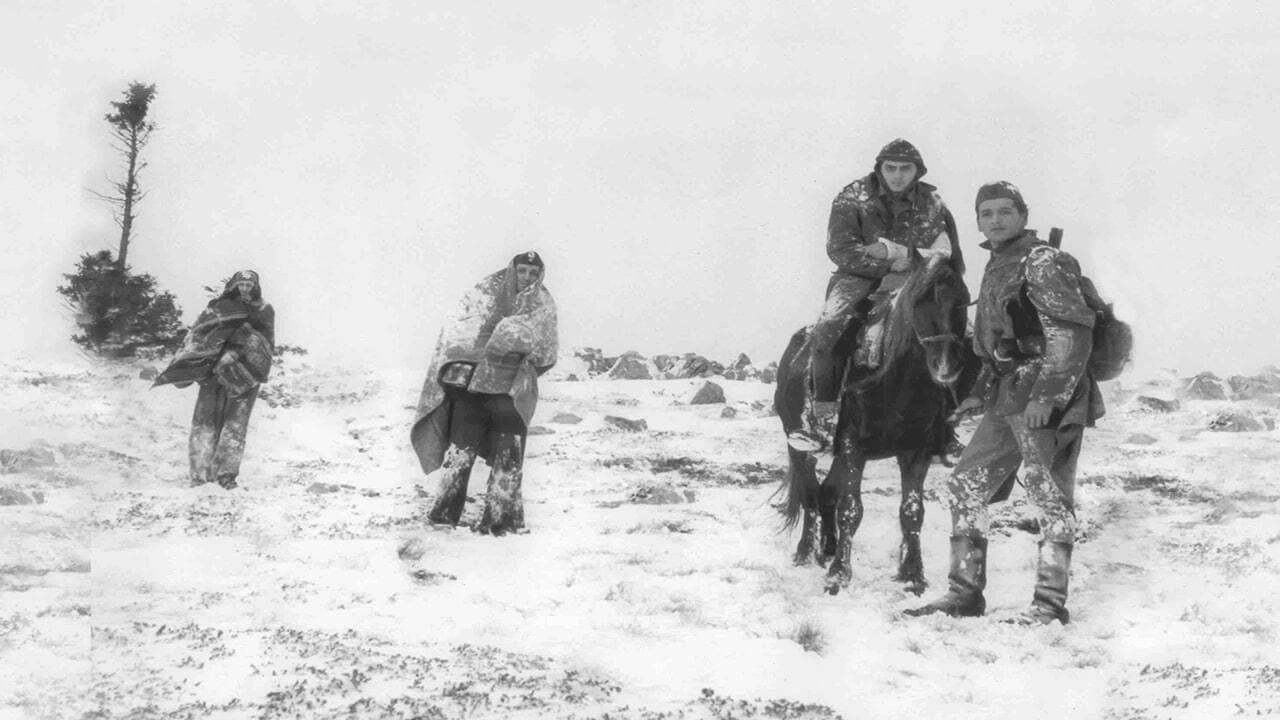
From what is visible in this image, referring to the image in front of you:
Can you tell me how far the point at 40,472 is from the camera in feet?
38.9

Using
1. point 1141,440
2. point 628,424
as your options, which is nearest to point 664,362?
point 628,424

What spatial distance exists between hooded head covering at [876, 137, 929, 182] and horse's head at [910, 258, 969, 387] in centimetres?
79

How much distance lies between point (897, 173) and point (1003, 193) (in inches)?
47.4

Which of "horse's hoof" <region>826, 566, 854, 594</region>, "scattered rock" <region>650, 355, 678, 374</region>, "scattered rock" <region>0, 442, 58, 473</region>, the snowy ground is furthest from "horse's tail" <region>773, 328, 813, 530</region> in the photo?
"scattered rock" <region>650, 355, 678, 374</region>

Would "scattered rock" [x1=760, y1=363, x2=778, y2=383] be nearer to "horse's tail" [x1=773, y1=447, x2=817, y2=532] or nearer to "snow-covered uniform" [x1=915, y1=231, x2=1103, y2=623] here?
"horse's tail" [x1=773, y1=447, x2=817, y2=532]

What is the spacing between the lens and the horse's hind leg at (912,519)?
805 centimetres

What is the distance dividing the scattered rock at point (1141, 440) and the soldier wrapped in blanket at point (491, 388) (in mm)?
8391

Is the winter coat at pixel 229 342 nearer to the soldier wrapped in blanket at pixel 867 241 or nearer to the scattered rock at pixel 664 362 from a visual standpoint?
the soldier wrapped in blanket at pixel 867 241

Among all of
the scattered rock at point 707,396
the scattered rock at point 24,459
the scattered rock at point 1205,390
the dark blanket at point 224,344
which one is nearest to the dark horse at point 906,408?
the dark blanket at point 224,344

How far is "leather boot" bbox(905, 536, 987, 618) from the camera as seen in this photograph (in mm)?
7059

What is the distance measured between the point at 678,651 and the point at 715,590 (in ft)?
4.85

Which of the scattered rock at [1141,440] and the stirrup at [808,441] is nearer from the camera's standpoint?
the stirrup at [808,441]

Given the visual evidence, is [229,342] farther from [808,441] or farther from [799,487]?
[808,441]

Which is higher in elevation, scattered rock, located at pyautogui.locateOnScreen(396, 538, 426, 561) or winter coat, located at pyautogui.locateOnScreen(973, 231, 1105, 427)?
winter coat, located at pyautogui.locateOnScreen(973, 231, 1105, 427)
